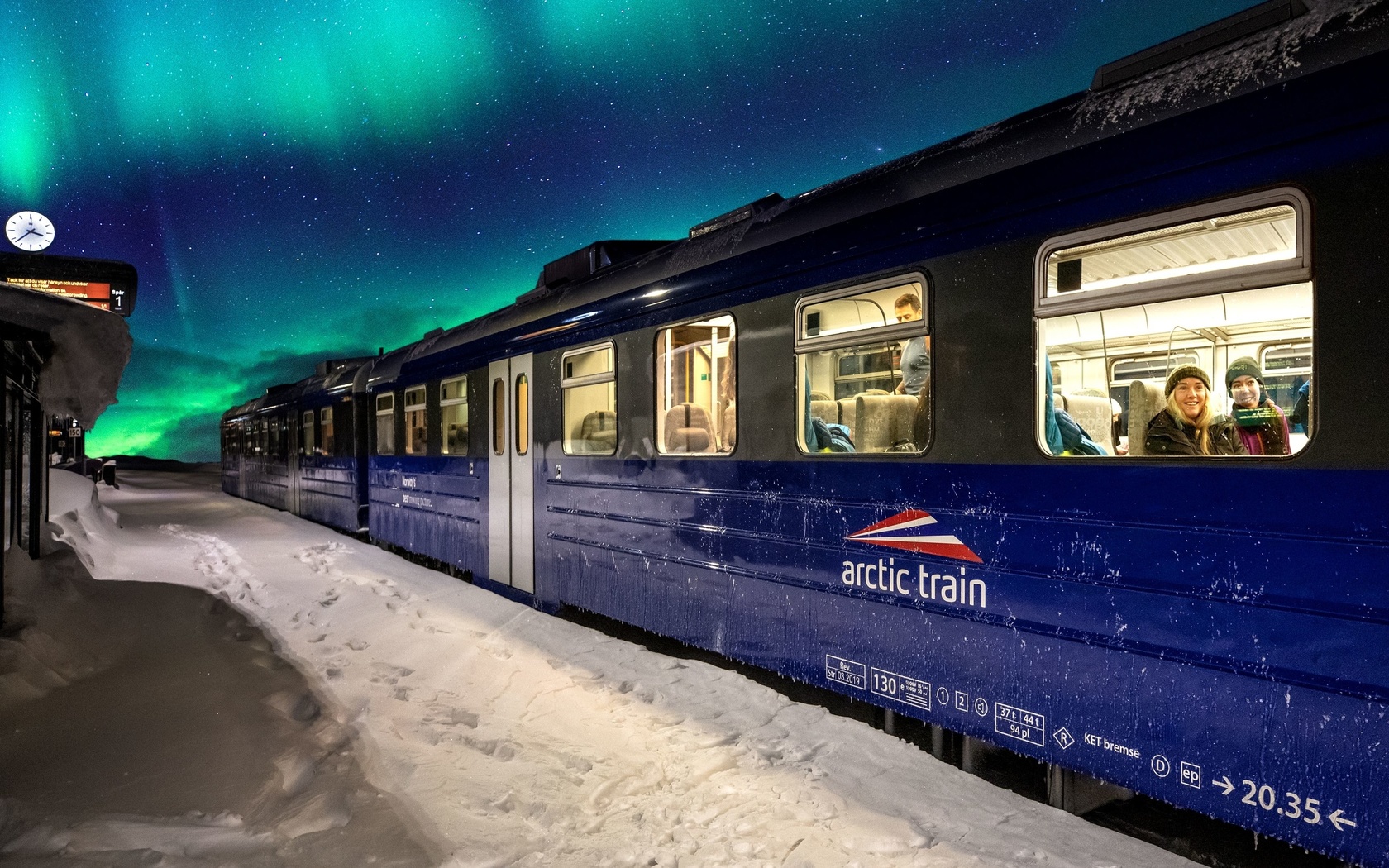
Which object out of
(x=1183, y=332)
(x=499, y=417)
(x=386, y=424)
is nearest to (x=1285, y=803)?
(x=1183, y=332)

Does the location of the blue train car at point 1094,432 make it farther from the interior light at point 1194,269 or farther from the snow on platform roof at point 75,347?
the snow on platform roof at point 75,347

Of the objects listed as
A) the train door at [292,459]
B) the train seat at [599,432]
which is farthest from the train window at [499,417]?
the train door at [292,459]

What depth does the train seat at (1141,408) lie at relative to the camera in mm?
3419

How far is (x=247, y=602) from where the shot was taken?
8367 mm

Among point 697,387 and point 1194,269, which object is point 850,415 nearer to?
point 697,387

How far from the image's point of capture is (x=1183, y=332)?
4090 mm

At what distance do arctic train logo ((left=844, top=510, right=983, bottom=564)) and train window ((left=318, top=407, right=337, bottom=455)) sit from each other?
44.6 ft

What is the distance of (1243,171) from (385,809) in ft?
13.8

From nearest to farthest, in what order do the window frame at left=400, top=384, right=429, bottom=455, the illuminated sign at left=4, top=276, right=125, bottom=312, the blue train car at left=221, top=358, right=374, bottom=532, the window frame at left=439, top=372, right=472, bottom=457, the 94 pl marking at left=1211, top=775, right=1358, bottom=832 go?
the 94 pl marking at left=1211, top=775, right=1358, bottom=832
the window frame at left=439, top=372, right=472, bottom=457
the window frame at left=400, top=384, right=429, bottom=455
the illuminated sign at left=4, top=276, right=125, bottom=312
the blue train car at left=221, top=358, right=374, bottom=532

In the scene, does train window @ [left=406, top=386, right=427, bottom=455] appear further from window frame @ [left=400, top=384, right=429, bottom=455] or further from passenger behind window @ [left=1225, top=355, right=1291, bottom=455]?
passenger behind window @ [left=1225, top=355, right=1291, bottom=455]

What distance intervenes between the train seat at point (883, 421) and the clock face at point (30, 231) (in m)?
17.9

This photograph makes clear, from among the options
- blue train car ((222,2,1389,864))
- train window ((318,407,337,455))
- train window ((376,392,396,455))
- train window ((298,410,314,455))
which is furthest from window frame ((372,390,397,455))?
blue train car ((222,2,1389,864))

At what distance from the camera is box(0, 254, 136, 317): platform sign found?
40.5ft

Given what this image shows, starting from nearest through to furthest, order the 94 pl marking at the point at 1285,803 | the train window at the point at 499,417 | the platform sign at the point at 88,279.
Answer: the 94 pl marking at the point at 1285,803 < the train window at the point at 499,417 < the platform sign at the point at 88,279
